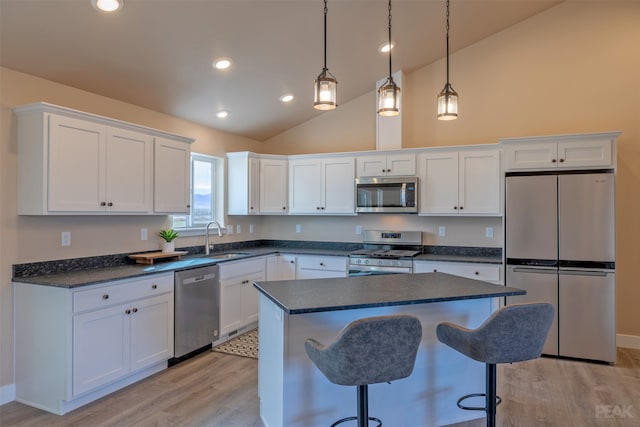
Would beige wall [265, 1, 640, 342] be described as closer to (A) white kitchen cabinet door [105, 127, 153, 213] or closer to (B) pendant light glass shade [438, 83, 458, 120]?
(B) pendant light glass shade [438, 83, 458, 120]

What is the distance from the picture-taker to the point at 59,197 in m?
2.80

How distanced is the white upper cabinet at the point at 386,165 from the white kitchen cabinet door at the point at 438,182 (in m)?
0.13

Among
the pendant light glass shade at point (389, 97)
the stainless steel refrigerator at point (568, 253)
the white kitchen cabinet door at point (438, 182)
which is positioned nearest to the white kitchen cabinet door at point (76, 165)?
the pendant light glass shade at point (389, 97)

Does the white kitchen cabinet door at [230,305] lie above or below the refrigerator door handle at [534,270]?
below

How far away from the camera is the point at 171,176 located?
12.5ft

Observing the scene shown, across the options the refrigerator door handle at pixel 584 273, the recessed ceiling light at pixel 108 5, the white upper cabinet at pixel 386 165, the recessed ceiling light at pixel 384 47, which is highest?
the recessed ceiling light at pixel 384 47

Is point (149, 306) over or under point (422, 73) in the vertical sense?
under

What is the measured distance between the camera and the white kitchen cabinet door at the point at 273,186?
5.16 metres

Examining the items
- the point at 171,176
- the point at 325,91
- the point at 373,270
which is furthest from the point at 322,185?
the point at 325,91

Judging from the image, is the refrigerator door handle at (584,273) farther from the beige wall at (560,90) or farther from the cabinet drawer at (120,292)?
the cabinet drawer at (120,292)

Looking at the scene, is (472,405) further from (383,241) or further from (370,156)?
(370,156)

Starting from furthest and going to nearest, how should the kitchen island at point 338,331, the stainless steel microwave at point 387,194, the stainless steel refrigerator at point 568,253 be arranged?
the stainless steel microwave at point 387,194
the stainless steel refrigerator at point 568,253
the kitchen island at point 338,331

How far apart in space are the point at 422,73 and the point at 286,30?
87.4 inches

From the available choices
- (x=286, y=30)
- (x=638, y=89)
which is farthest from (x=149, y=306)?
(x=638, y=89)
